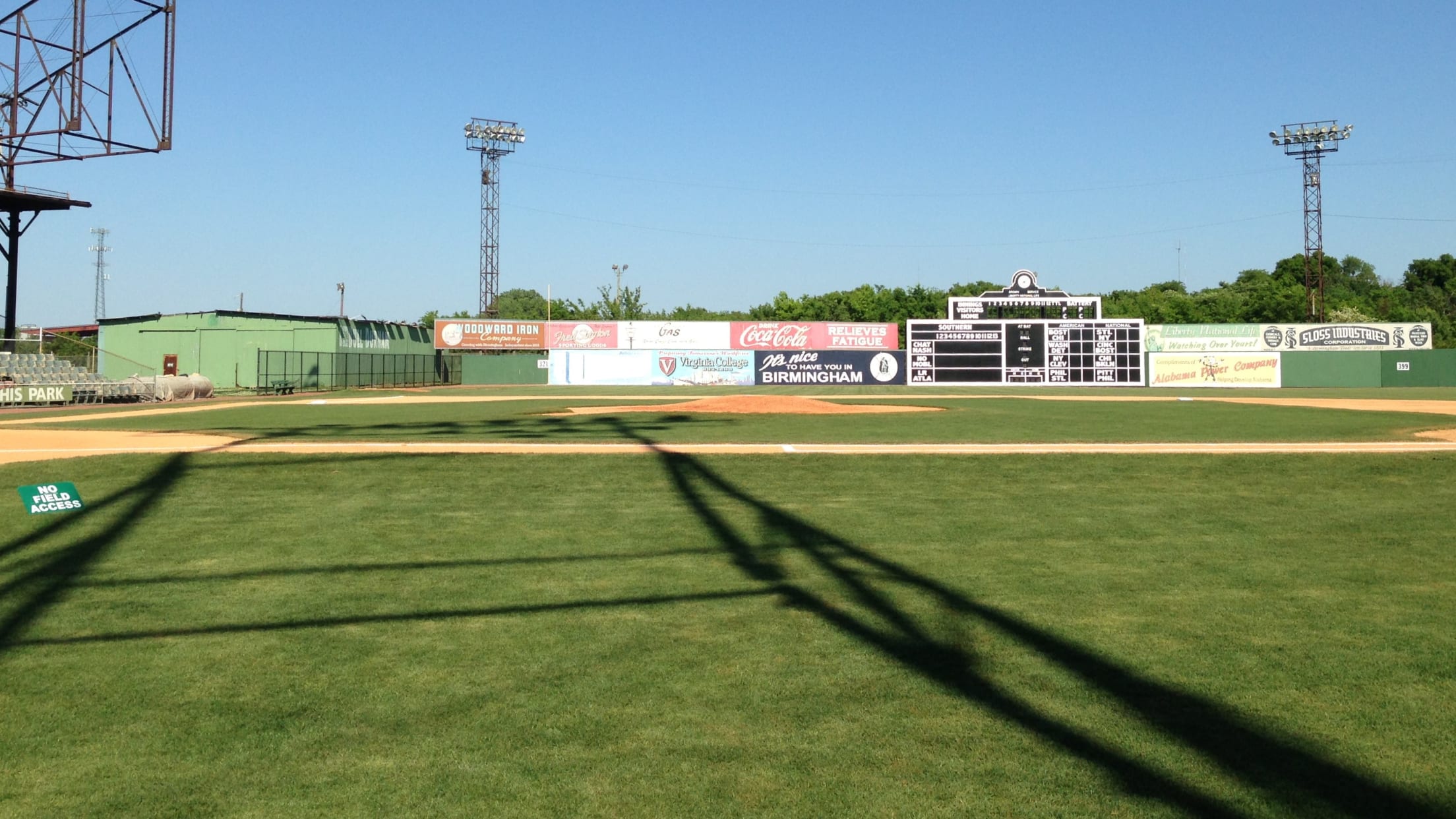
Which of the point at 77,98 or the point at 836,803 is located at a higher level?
the point at 77,98

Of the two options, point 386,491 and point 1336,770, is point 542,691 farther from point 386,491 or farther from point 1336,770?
point 386,491

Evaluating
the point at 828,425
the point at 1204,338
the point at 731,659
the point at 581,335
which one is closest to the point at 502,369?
the point at 581,335

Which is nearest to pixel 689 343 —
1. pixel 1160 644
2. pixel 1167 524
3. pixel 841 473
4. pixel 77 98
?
pixel 77 98

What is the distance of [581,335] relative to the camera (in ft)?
198

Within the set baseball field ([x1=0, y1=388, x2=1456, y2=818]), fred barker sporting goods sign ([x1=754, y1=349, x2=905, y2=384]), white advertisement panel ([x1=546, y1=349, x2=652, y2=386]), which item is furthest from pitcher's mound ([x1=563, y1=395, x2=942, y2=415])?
white advertisement panel ([x1=546, y1=349, x2=652, y2=386])

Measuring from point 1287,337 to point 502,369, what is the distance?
4299 centimetres

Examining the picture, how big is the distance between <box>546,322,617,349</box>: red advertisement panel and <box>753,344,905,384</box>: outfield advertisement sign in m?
9.50

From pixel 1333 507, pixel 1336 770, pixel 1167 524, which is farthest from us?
pixel 1333 507

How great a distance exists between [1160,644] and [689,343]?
5432 cm

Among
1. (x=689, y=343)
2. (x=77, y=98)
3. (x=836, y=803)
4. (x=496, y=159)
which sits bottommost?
(x=836, y=803)

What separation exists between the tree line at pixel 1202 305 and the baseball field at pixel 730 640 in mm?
61882

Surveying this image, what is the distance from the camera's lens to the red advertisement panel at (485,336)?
2371 inches

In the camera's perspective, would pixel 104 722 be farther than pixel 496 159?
No

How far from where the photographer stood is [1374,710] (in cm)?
425
